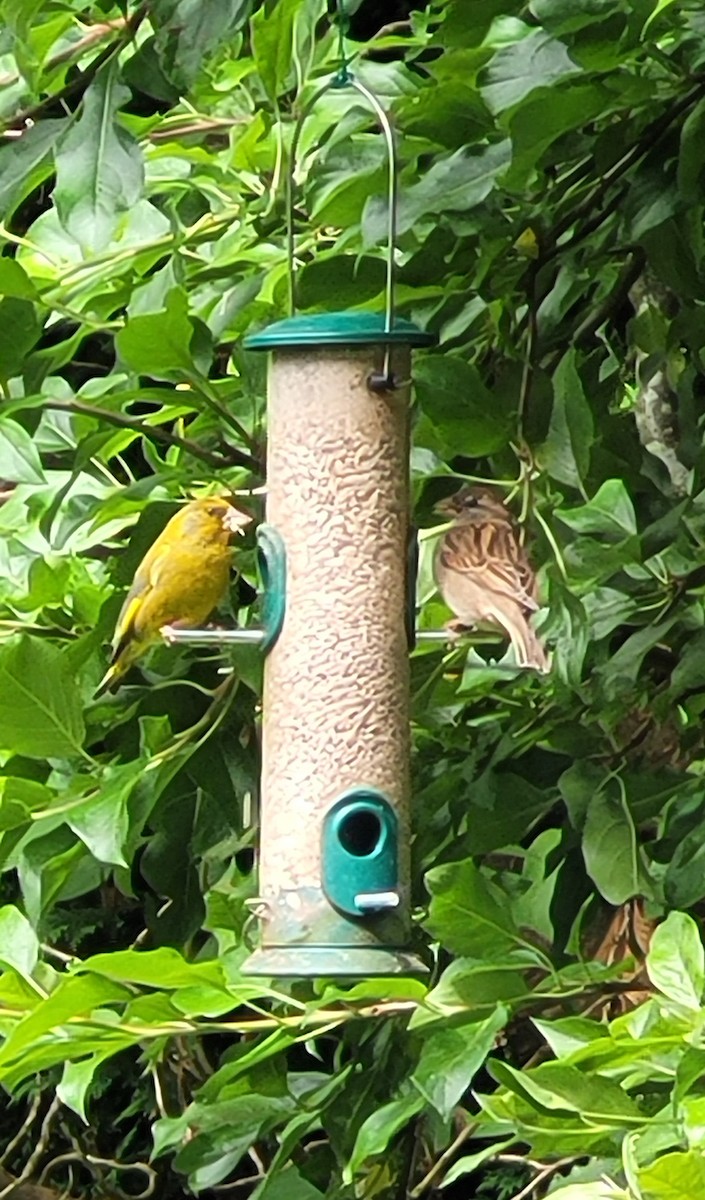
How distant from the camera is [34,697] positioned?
1.69 m

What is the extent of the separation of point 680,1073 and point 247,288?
33.3 inches

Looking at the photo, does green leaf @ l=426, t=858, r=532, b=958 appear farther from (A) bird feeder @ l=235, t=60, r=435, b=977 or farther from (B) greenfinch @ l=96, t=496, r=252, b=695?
(B) greenfinch @ l=96, t=496, r=252, b=695

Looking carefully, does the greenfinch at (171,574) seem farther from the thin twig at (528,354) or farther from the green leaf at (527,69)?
the green leaf at (527,69)

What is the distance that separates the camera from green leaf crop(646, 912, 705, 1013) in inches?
54.8

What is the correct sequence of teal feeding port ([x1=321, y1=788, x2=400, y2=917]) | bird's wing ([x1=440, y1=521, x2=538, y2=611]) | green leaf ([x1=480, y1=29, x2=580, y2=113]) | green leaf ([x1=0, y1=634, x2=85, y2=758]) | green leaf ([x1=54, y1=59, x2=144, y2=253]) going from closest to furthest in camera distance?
1. green leaf ([x1=54, y1=59, x2=144, y2=253])
2. green leaf ([x1=480, y1=29, x2=580, y2=113])
3. green leaf ([x1=0, y1=634, x2=85, y2=758])
4. teal feeding port ([x1=321, y1=788, x2=400, y2=917])
5. bird's wing ([x1=440, y1=521, x2=538, y2=611])

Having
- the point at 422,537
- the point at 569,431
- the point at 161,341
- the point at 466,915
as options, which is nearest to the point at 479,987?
the point at 466,915

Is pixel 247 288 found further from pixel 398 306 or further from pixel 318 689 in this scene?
pixel 318 689

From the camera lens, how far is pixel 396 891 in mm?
1825

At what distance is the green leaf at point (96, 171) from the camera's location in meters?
1.33

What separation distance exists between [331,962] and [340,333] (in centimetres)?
49

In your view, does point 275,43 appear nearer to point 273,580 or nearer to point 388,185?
point 388,185

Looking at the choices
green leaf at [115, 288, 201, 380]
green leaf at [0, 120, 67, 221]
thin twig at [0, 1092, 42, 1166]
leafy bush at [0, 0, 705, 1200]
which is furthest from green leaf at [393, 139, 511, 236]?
thin twig at [0, 1092, 42, 1166]

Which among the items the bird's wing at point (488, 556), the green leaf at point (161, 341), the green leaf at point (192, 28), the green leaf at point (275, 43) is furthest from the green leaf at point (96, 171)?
the bird's wing at point (488, 556)

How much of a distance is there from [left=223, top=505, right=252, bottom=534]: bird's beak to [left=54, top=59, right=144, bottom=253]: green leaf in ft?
1.96
